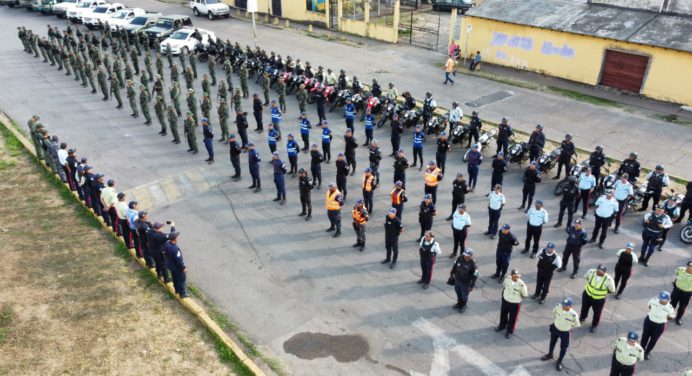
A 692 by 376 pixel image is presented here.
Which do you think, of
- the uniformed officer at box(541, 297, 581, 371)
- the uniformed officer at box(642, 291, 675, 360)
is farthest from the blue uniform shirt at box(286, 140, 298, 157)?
the uniformed officer at box(642, 291, 675, 360)

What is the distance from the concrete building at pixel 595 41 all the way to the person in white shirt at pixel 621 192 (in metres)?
10.1

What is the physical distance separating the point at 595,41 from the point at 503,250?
48.4ft

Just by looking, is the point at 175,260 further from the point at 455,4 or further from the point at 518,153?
the point at 455,4

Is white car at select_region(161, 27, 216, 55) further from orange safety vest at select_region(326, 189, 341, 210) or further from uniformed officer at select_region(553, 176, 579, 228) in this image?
uniformed officer at select_region(553, 176, 579, 228)

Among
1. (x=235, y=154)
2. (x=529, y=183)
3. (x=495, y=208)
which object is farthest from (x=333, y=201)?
(x=529, y=183)

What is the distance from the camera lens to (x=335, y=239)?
12.4 metres

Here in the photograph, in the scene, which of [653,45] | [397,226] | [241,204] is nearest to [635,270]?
[397,226]

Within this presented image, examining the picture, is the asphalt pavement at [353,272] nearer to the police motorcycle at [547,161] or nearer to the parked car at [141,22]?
the police motorcycle at [547,161]

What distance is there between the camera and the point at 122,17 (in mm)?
31094

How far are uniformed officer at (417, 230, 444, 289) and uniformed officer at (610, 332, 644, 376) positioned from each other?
3494 millimetres

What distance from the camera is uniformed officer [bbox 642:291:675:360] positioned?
8.44m

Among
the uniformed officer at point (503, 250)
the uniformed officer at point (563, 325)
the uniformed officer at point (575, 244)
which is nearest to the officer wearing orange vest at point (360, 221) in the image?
the uniformed officer at point (503, 250)

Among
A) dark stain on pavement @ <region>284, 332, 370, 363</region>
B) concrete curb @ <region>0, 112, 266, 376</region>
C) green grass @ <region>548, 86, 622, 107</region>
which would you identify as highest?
green grass @ <region>548, 86, 622, 107</region>

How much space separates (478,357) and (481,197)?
597 cm
